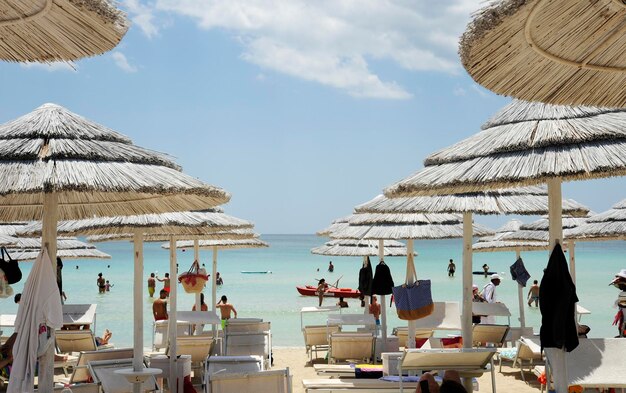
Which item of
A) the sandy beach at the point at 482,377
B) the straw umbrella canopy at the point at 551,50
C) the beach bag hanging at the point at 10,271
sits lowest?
the sandy beach at the point at 482,377

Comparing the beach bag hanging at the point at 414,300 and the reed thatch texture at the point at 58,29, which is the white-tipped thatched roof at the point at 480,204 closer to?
the beach bag hanging at the point at 414,300

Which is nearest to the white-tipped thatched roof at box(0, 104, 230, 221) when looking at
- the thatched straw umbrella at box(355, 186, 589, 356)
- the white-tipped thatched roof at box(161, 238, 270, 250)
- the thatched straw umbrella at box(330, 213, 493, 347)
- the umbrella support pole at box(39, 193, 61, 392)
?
the umbrella support pole at box(39, 193, 61, 392)

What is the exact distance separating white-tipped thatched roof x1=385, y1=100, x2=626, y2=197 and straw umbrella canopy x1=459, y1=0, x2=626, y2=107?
30.3 inches

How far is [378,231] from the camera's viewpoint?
9.62 metres

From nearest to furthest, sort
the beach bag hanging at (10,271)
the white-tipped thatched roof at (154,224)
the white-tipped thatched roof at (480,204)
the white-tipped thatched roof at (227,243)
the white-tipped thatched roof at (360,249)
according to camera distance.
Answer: the beach bag hanging at (10,271), the white-tipped thatched roof at (480,204), the white-tipped thatched roof at (154,224), the white-tipped thatched roof at (360,249), the white-tipped thatched roof at (227,243)

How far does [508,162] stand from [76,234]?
5096 mm

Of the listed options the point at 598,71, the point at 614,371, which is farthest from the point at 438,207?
the point at 598,71

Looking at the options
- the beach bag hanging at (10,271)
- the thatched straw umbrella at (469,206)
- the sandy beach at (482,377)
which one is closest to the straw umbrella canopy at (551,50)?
the thatched straw umbrella at (469,206)

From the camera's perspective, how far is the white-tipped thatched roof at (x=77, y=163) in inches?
176

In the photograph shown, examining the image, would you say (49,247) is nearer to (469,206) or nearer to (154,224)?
(154,224)

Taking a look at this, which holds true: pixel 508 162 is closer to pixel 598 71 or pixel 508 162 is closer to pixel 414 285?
pixel 598 71

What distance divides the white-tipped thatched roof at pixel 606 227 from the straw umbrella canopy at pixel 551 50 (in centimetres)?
590

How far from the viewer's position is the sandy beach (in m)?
8.84

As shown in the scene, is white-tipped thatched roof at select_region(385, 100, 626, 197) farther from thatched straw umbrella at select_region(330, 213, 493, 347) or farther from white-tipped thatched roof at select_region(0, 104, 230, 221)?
thatched straw umbrella at select_region(330, 213, 493, 347)
